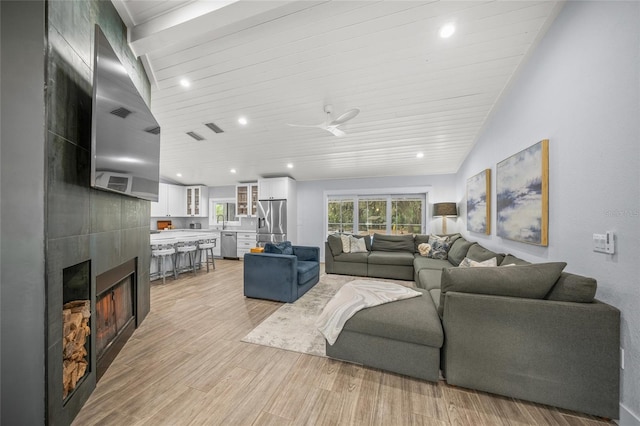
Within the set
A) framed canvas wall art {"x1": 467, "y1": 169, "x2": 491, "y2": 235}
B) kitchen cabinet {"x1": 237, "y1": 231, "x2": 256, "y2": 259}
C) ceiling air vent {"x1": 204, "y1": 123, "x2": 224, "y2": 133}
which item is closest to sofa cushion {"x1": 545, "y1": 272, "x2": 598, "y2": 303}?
framed canvas wall art {"x1": 467, "y1": 169, "x2": 491, "y2": 235}

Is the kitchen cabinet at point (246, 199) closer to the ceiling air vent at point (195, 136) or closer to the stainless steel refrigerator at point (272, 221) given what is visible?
the stainless steel refrigerator at point (272, 221)

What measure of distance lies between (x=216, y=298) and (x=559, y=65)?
4649mm

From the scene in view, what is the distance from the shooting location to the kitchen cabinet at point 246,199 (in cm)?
670

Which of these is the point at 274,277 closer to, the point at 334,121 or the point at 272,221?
the point at 334,121

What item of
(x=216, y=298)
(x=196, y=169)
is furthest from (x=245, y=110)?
(x=196, y=169)

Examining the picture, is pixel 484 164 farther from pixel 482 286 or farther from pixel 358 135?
pixel 482 286

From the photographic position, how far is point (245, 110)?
324cm

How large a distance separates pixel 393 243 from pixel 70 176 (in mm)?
5032

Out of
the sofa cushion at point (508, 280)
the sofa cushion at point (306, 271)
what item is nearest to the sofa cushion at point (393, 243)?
the sofa cushion at point (306, 271)

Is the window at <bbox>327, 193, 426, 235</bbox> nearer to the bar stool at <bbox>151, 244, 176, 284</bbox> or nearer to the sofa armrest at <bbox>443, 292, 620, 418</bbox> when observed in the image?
the bar stool at <bbox>151, 244, 176, 284</bbox>

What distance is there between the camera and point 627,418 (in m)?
1.25

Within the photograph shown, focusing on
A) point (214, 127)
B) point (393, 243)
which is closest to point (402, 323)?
point (393, 243)

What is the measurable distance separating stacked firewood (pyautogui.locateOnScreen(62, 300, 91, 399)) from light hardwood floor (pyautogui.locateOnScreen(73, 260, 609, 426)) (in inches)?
9.2

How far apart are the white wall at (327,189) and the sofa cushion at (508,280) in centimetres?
427
